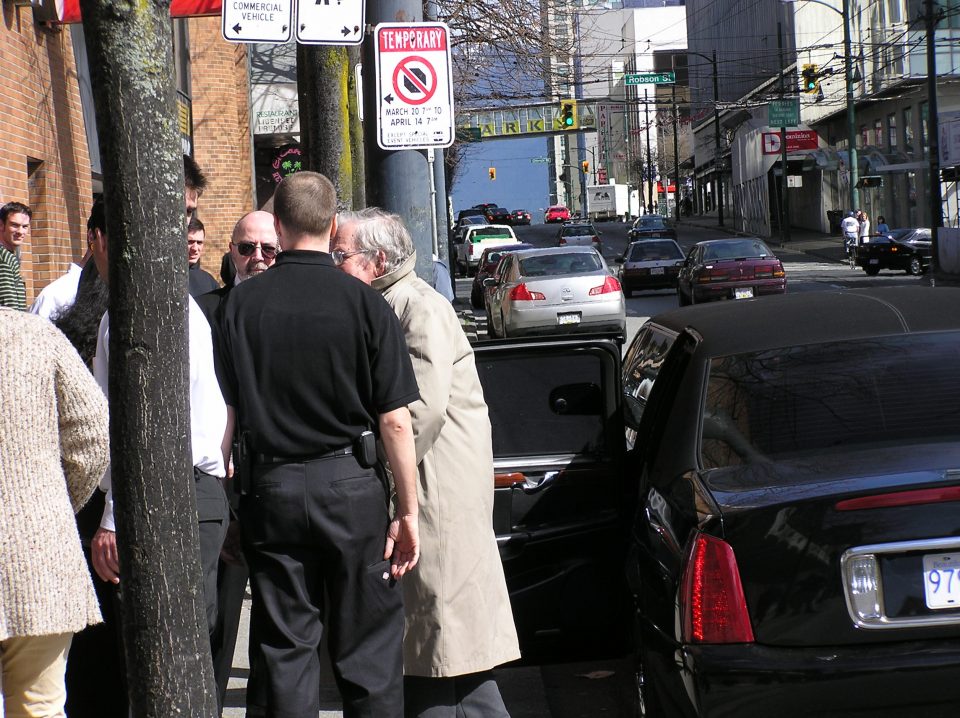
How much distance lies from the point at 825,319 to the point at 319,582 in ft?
6.54

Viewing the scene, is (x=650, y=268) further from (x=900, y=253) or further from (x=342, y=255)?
(x=342, y=255)

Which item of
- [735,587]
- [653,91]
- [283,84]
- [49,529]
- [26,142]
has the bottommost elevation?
[735,587]

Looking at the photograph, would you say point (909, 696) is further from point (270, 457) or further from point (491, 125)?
point (491, 125)

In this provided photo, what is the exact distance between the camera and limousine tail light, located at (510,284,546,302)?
69.6ft

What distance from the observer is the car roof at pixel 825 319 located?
4.33 metres

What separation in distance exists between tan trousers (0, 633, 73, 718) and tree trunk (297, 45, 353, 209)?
18.1 ft

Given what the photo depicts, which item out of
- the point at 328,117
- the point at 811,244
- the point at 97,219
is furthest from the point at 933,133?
the point at 97,219

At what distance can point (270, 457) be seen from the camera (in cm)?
371

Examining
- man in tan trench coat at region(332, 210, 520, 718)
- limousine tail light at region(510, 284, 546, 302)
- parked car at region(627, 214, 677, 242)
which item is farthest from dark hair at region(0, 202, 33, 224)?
parked car at region(627, 214, 677, 242)

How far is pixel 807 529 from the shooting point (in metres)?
3.38

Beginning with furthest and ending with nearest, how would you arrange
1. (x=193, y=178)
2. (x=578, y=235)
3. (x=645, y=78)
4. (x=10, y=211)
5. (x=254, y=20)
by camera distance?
(x=578, y=235), (x=645, y=78), (x=10, y=211), (x=254, y=20), (x=193, y=178)

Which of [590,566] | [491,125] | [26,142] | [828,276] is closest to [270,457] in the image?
[590,566]

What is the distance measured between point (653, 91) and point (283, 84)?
101485 mm

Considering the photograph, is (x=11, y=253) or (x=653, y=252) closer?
(x=11, y=253)
